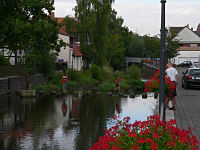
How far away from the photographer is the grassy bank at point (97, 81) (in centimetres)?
3203

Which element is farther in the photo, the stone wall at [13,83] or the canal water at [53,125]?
the stone wall at [13,83]

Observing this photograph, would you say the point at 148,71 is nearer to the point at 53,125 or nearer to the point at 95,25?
the point at 95,25

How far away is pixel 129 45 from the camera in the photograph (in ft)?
335

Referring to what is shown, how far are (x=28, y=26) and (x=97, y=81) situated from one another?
868 inches

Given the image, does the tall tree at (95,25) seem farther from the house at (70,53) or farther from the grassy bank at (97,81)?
the grassy bank at (97,81)

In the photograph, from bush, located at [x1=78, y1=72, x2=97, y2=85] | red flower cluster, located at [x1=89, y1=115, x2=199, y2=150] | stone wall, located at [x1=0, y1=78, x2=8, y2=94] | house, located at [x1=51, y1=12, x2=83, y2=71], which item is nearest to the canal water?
red flower cluster, located at [x1=89, y1=115, x2=199, y2=150]

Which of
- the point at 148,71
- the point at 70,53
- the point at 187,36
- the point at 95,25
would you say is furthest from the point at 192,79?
the point at 187,36

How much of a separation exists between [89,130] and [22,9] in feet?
42.0

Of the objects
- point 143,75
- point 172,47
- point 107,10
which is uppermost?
point 107,10

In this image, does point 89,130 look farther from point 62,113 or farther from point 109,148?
point 109,148

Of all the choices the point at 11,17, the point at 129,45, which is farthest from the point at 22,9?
the point at 129,45

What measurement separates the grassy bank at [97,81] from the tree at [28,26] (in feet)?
20.4

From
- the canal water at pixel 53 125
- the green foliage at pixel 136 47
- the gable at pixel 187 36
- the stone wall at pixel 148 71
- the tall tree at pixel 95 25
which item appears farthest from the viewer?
the gable at pixel 187 36

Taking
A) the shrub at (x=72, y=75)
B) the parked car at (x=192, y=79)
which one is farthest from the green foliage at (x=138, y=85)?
the shrub at (x=72, y=75)
